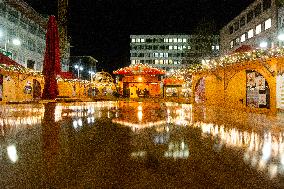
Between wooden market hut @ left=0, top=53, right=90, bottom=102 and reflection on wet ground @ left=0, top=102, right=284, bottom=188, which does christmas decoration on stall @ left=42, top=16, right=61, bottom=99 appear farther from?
reflection on wet ground @ left=0, top=102, right=284, bottom=188

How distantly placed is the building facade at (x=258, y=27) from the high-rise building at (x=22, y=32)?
102 ft

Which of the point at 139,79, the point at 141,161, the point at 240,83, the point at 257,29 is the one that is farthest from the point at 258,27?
the point at 141,161

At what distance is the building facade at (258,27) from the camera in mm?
37219

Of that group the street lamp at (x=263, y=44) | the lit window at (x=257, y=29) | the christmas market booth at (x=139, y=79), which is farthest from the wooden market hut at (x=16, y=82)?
the lit window at (x=257, y=29)

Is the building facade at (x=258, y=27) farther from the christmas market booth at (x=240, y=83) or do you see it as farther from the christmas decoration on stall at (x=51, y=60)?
the christmas decoration on stall at (x=51, y=60)

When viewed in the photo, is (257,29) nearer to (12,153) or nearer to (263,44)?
(263,44)

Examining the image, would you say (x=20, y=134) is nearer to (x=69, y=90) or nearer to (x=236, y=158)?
(x=236, y=158)

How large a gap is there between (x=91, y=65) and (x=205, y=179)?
360 feet

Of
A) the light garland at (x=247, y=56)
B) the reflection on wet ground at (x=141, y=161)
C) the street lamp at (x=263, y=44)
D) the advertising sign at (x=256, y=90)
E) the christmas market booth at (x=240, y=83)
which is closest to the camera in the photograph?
the reflection on wet ground at (x=141, y=161)

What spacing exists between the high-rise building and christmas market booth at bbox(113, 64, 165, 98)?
14689mm

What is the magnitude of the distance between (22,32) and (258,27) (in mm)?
35972

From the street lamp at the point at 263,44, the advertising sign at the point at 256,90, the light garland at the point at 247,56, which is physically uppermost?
the street lamp at the point at 263,44

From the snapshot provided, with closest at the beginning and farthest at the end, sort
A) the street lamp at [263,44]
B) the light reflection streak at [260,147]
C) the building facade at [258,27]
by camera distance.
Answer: the light reflection streak at [260,147] < the building facade at [258,27] < the street lamp at [263,44]

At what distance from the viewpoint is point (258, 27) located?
4456 centimetres
